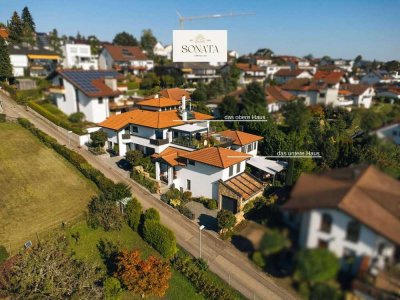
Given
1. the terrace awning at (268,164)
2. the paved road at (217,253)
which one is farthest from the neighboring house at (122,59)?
the terrace awning at (268,164)

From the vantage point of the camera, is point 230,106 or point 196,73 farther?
point 196,73

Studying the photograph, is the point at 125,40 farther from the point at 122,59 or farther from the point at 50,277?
the point at 50,277

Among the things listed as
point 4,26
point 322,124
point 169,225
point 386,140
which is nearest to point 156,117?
point 169,225

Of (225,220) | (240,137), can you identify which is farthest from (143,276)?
(240,137)

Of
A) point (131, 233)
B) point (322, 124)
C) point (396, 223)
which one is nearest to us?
point (396, 223)

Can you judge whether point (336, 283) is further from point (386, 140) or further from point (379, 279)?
point (386, 140)

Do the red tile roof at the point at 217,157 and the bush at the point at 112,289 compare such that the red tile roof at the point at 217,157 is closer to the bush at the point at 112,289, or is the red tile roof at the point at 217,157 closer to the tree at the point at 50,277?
the bush at the point at 112,289
